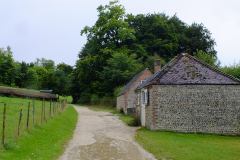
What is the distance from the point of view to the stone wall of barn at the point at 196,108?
33.8m

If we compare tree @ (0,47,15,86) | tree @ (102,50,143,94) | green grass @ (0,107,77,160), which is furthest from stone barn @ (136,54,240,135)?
tree @ (0,47,15,86)

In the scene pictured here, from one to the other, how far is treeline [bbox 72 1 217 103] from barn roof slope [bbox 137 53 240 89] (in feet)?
151

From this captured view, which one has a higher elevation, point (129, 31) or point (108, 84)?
point (129, 31)

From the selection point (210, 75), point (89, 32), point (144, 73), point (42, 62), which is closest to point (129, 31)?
point (89, 32)

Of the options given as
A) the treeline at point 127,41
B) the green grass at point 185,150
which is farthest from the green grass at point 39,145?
the treeline at point 127,41

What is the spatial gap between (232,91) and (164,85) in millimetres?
5047

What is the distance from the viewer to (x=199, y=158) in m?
19.7

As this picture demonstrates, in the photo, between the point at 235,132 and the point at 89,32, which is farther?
the point at 89,32

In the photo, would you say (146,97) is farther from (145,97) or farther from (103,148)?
(103,148)

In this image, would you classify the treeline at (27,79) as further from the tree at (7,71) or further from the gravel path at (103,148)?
the gravel path at (103,148)

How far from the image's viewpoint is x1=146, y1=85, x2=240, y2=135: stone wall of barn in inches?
1329

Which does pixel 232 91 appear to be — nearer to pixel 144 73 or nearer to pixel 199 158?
pixel 199 158

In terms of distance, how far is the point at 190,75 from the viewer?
34.8 metres

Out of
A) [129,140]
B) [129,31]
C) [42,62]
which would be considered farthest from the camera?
[42,62]
